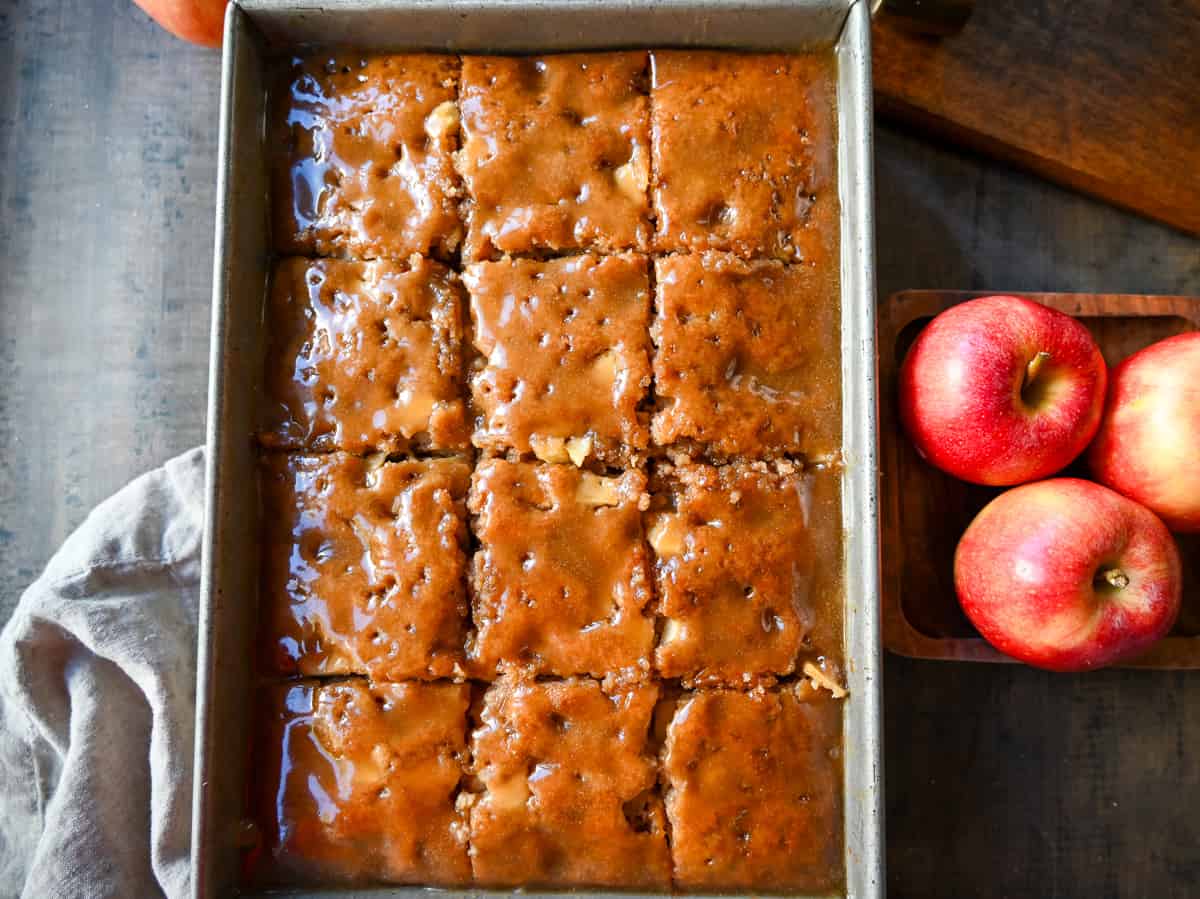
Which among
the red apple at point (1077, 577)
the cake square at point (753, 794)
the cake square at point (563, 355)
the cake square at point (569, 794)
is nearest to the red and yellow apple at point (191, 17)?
the cake square at point (563, 355)

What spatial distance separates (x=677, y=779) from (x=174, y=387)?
142 centimetres

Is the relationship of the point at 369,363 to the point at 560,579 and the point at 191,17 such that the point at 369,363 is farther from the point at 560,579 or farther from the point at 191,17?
the point at 191,17

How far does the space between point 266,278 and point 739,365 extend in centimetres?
96

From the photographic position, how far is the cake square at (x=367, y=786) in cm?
178

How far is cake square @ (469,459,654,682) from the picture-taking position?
5.97ft

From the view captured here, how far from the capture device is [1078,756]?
6.94ft

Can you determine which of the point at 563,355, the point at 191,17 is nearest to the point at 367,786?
the point at 563,355

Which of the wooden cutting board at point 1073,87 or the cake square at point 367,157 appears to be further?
the wooden cutting board at point 1073,87

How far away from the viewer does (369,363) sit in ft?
6.12

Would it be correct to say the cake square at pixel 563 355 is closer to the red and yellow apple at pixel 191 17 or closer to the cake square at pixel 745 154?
the cake square at pixel 745 154

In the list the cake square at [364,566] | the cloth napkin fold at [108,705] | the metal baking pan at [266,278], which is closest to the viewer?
the metal baking pan at [266,278]

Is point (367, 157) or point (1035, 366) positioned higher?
point (367, 157)

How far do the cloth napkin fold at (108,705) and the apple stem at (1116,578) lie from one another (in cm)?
181

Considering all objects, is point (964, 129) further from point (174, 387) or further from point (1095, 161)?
point (174, 387)
